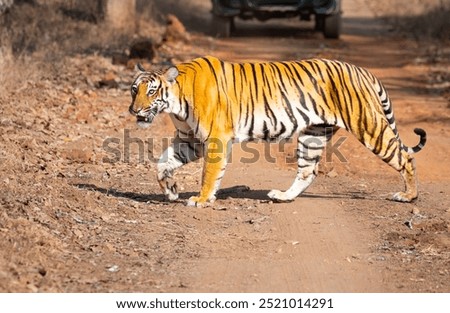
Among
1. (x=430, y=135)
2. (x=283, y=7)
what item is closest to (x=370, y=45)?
(x=283, y=7)

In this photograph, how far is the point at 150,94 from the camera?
8562mm

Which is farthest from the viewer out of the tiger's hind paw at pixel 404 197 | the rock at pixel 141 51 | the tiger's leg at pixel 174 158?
the rock at pixel 141 51

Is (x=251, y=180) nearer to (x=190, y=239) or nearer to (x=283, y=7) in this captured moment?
(x=190, y=239)

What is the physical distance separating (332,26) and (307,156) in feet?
38.5

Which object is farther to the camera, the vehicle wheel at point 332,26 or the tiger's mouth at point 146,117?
the vehicle wheel at point 332,26

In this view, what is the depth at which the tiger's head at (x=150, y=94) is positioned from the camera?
8539 millimetres

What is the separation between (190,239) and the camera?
7895 mm

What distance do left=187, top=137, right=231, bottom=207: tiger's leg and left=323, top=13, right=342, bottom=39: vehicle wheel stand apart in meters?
12.2

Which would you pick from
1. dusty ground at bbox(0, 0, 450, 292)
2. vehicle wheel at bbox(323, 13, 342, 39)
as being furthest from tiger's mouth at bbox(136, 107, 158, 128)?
vehicle wheel at bbox(323, 13, 342, 39)

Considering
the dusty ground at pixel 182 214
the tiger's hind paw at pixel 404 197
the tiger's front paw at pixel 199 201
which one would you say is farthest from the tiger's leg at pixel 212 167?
the tiger's hind paw at pixel 404 197

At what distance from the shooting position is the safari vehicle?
19.9 metres

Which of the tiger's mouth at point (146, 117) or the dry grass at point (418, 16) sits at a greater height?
the tiger's mouth at point (146, 117)

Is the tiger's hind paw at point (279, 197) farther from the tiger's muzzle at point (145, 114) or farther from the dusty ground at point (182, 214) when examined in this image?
the tiger's muzzle at point (145, 114)

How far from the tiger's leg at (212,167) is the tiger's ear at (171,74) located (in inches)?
23.3
